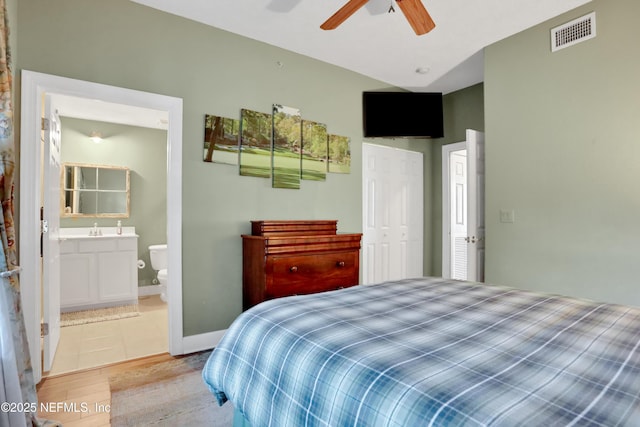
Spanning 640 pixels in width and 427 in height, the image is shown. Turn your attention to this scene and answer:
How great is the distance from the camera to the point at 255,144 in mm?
3117

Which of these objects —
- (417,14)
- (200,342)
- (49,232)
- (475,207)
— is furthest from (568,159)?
(49,232)

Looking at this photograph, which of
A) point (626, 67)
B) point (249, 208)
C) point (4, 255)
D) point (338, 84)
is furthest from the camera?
point (338, 84)

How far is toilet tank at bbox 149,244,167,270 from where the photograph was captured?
15.3 ft

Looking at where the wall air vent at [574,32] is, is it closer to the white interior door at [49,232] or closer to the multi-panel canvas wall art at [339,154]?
the multi-panel canvas wall art at [339,154]

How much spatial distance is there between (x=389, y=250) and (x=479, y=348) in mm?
3256

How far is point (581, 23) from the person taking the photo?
2.68 metres

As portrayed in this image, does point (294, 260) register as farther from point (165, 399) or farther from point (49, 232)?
point (49, 232)

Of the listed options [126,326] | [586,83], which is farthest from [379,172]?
[126,326]

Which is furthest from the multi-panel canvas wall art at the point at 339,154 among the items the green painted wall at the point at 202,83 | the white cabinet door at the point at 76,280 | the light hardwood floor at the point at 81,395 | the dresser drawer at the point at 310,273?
the white cabinet door at the point at 76,280

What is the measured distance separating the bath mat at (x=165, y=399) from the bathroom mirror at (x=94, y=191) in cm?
306

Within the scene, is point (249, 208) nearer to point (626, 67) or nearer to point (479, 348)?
point (479, 348)

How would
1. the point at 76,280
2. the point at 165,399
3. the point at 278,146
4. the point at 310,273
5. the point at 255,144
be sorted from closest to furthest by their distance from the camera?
the point at 165,399, the point at 310,273, the point at 255,144, the point at 278,146, the point at 76,280

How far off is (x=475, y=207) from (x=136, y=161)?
460 centimetres

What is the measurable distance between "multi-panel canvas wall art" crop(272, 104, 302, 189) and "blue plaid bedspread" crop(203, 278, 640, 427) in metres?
1.91
